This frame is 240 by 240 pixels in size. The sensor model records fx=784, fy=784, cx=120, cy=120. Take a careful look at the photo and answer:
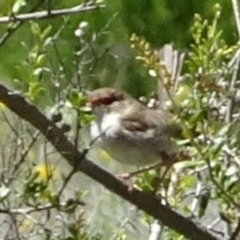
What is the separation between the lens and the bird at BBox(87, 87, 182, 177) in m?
1.11

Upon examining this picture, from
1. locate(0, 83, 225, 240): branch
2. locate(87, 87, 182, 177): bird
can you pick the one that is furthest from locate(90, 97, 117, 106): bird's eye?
locate(0, 83, 225, 240): branch

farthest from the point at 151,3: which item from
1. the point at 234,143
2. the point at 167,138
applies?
the point at 234,143

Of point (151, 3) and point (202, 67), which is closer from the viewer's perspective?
point (202, 67)

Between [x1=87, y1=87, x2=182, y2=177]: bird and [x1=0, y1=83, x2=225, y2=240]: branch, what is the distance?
0.28 metres

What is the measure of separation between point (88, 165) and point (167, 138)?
0.38 metres

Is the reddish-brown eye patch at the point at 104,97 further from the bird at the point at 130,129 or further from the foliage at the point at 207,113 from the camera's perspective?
the foliage at the point at 207,113

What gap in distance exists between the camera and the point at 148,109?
1.17 m

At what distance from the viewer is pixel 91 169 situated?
74cm

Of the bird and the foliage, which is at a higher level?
the bird

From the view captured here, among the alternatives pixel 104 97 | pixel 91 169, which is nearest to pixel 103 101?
pixel 104 97

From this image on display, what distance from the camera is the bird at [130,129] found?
3.65 ft

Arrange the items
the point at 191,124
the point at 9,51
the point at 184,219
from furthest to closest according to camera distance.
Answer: the point at 9,51 < the point at 184,219 < the point at 191,124

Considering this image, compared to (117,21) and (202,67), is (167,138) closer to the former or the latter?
(202,67)

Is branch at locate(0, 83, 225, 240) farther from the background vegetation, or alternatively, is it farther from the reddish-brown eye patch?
the reddish-brown eye patch
